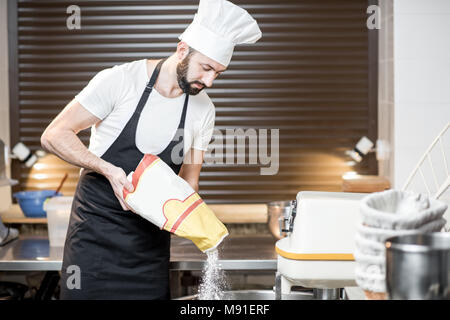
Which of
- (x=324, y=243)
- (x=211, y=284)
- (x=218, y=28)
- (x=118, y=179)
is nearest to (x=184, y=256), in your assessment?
(x=211, y=284)

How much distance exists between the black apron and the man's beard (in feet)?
0.33

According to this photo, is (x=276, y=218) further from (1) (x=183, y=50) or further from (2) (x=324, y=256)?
(2) (x=324, y=256)

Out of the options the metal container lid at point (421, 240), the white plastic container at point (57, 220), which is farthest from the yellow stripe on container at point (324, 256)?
the white plastic container at point (57, 220)

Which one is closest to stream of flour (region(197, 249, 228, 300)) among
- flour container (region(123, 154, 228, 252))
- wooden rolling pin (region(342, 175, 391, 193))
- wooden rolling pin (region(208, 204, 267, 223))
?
flour container (region(123, 154, 228, 252))

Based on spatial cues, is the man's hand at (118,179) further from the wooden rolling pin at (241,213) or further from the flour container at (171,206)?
the wooden rolling pin at (241,213)

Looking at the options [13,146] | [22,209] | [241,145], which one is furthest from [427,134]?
[13,146]

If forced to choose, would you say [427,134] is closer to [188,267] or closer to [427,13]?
[427,13]

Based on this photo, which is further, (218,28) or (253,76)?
(253,76)

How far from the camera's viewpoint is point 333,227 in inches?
61.0

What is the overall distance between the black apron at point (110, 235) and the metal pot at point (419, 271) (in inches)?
59.8

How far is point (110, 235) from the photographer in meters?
2.33

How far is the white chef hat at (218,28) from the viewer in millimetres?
2176

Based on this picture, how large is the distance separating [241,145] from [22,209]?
1.49 metres

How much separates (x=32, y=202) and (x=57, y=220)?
71 centimetres
